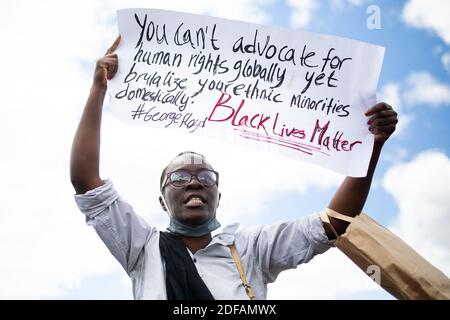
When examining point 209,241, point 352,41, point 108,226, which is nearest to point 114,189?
point 108,226

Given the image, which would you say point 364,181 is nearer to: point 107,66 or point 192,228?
point 192,228

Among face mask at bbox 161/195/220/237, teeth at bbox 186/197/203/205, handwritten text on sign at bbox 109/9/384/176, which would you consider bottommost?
face mask at bbox 161/195/220/237

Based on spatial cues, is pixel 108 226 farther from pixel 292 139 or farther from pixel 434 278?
pixel 434 278

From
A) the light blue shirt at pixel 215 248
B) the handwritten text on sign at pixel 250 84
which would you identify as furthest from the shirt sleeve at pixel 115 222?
the handwritten text on sign at pixel 250 84

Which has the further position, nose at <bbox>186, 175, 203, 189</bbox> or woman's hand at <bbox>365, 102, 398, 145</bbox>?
nose at <bbox>186, 175, 203, 189</bbox>

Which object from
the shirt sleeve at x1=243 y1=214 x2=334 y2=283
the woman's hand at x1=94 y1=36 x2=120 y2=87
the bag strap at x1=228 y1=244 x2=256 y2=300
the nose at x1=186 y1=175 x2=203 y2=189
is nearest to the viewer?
the bag strap at x1=228 y1=244 x2=256 y2=300

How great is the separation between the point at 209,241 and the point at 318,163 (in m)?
1.05

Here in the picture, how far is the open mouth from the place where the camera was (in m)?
3.76

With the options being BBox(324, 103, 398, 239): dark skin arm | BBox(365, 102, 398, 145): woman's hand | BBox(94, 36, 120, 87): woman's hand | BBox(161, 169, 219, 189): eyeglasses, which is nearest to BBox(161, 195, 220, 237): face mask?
BBox(161, 169, 219, 189): eyeglasses

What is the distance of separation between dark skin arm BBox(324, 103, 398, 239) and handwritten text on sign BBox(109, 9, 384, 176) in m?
0.08

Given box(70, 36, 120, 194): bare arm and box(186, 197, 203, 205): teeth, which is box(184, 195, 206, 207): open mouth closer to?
box(186, 197, 203, 205): teeth

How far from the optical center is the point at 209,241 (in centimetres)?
378

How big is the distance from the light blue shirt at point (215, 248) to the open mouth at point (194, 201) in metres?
0.29

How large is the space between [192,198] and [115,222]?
672mm
